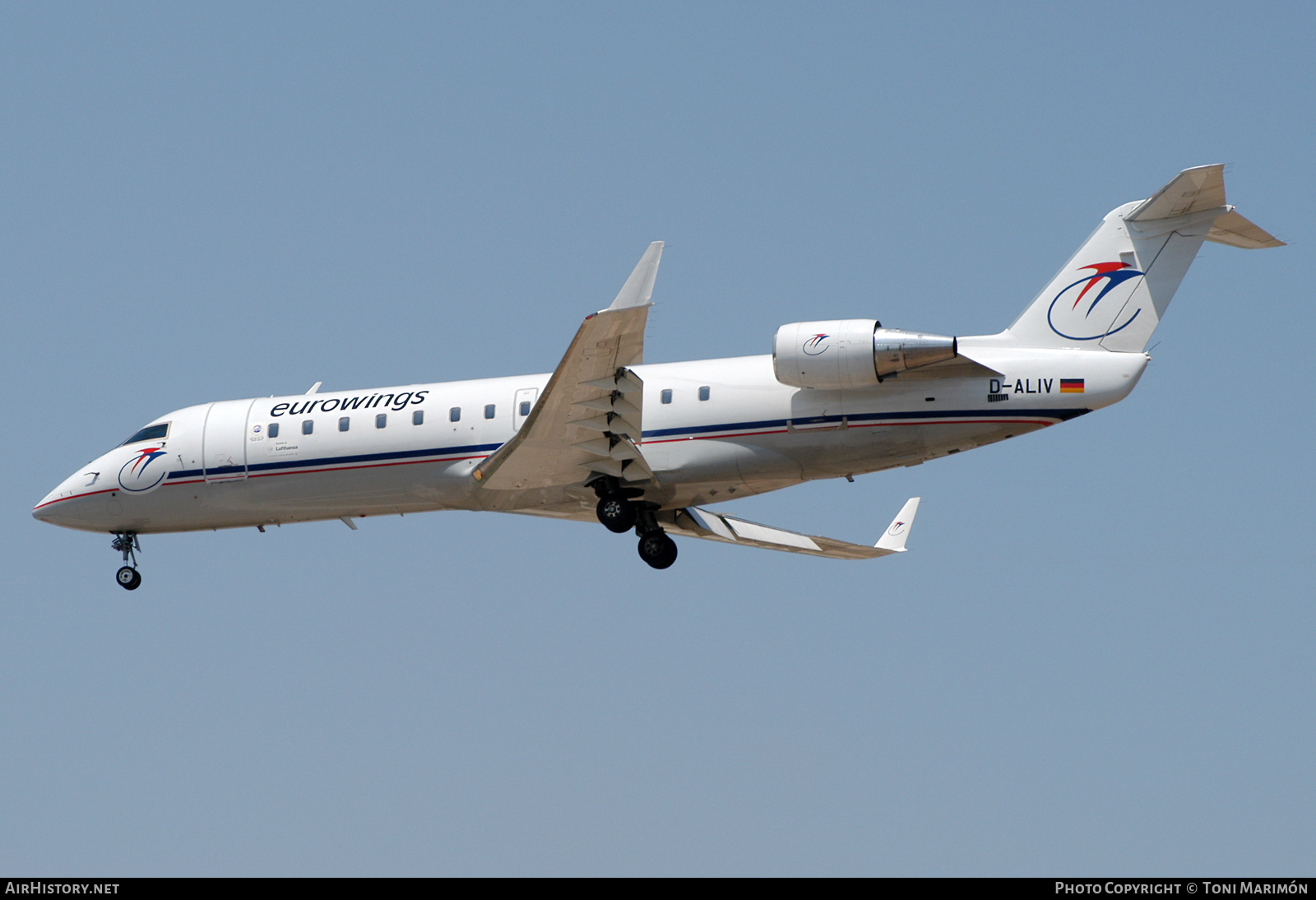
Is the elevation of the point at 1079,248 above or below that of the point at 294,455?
above

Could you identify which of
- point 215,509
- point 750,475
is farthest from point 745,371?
point 215,509

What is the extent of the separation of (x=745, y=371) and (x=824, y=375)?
1640 millimetres

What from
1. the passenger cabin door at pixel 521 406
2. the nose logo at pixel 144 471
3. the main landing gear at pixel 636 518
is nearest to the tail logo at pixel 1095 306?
the main landing gear at pixel 636 518

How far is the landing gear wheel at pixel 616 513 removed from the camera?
2477 cm

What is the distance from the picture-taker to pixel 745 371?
79.9ft

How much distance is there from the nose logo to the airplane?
32 millimetres

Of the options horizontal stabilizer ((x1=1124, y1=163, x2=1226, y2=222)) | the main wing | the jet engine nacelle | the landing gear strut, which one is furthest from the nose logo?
horizontal stabilizer ((x1=1124, y1=163, x2=1226, y2=222))

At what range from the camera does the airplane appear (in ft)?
75.4

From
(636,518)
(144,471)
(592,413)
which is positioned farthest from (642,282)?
(144,471)

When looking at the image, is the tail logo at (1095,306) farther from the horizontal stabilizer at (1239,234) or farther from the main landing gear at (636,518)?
the main landing gear at (636,518)

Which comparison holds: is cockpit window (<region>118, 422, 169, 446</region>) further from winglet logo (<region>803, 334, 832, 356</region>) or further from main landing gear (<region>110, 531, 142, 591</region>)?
winglet logo (<region>803, 334, 832, 356</region>)

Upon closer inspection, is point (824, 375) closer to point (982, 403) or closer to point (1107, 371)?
point (982, 403)

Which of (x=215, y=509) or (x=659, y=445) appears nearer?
(x=659, y=445)
